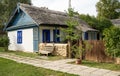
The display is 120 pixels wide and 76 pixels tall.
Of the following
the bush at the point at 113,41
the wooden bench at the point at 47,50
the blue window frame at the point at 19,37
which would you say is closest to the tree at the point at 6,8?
the blue window frame at the point at 19,37

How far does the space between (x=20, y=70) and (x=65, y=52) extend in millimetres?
5579

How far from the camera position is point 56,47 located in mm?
16578

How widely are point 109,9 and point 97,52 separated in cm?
4638

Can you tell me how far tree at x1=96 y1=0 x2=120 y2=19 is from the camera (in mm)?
56688

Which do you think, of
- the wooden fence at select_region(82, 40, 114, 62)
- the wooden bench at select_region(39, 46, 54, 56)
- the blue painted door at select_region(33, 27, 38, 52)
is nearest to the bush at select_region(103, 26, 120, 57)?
the wooden fence at select_region(82, 40, 114, 62)

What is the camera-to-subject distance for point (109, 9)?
5734 cm

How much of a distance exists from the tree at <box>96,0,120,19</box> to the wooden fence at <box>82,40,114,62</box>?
146 feet

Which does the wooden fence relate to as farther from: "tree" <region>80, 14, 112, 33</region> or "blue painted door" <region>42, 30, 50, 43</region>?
"tree" <region>80, 14, 112, 33</region>

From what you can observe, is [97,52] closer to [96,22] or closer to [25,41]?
[25,41]

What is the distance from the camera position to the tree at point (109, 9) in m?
56.7

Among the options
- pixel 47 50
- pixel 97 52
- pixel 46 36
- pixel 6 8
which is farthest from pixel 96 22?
pixel 6 8

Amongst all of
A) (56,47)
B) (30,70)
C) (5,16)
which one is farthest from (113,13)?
(30,70)

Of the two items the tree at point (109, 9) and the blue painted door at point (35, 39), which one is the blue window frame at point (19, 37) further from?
the tree at point (109, 9)

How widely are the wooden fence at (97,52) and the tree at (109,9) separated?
146 feet
